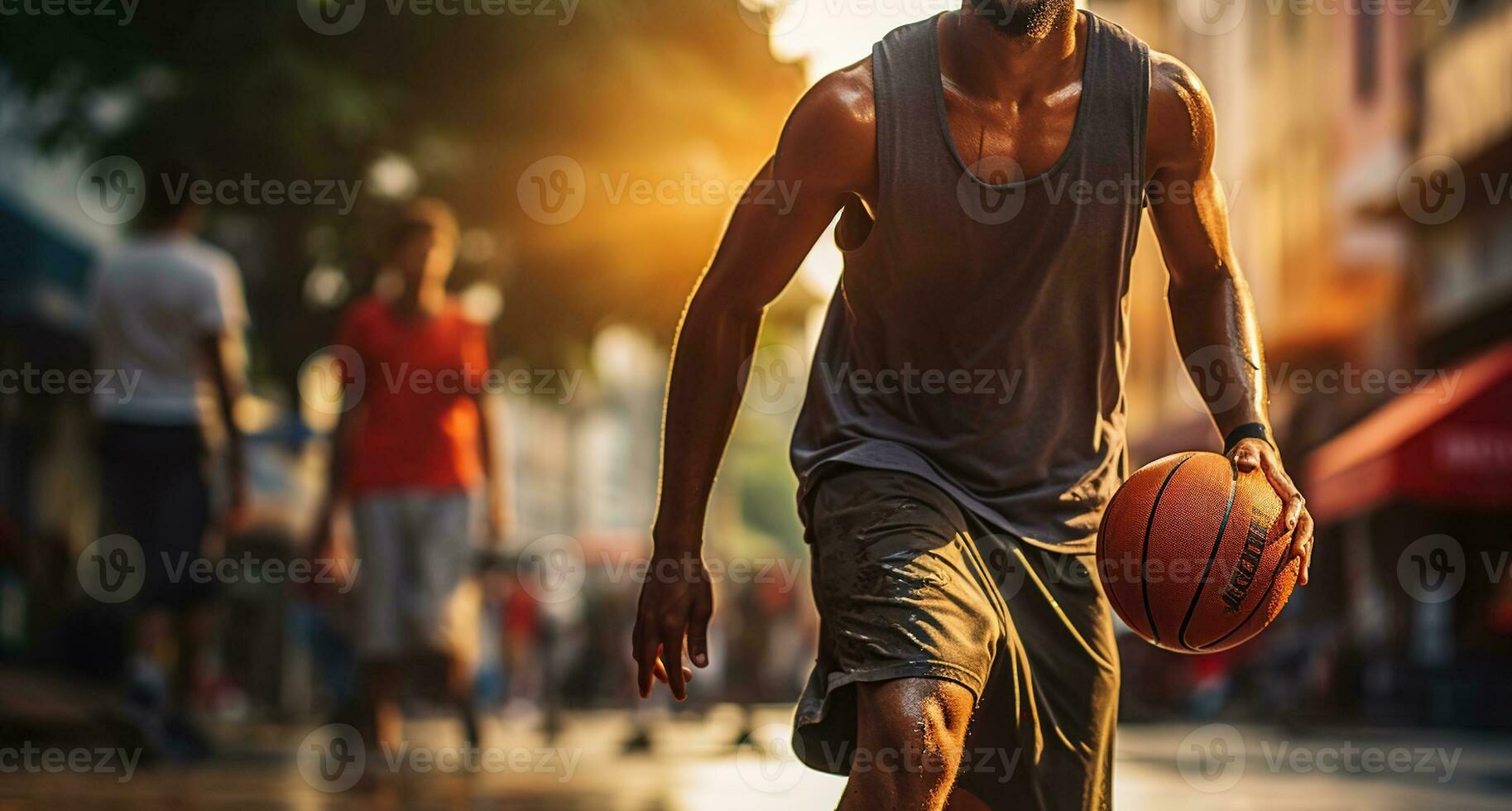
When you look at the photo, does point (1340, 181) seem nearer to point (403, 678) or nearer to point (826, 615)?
point (403, 678)

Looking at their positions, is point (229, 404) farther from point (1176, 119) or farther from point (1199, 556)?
point (1199, 556)

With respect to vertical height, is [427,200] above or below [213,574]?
above

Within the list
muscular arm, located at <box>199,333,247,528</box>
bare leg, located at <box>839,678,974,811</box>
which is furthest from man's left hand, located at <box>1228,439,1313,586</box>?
muscular arm, located at <box>199,333,247,528</box>

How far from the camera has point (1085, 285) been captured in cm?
397

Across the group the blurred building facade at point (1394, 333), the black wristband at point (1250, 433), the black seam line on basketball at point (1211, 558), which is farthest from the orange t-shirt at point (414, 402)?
the blurred building facade at point (1394, 333)

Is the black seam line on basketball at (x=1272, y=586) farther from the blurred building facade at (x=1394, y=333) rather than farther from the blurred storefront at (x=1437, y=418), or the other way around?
the blurred storefront at (x=1437, y=418)

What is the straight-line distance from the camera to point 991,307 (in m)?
3.95

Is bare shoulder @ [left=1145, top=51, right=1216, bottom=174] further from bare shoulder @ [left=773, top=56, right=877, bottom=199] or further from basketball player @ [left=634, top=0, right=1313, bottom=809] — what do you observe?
bare shoulder @ [left=773, top=56, right=877, bottom=199]

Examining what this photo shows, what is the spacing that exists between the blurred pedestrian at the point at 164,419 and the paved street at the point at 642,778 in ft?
1.89

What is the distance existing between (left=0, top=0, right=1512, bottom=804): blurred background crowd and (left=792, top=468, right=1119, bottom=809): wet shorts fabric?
4.78 metres

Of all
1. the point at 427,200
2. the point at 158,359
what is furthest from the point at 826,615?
the point at 427,200

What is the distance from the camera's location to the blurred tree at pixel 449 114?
1455 cm

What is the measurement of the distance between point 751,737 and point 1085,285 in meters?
9.05

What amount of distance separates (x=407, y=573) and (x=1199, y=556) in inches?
194
